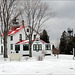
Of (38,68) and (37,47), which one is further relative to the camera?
(37,47)

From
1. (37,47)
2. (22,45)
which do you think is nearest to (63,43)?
(37,47)

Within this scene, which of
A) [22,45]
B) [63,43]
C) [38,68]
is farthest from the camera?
[63,43]

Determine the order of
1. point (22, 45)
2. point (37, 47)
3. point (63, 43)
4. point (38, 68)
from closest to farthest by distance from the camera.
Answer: point (38, 68) < point (22, 45) < point (37, 47) < point (63, 43)

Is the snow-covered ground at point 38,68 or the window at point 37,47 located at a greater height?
the window at point 37,47

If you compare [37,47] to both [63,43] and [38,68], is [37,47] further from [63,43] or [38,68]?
[38,68]

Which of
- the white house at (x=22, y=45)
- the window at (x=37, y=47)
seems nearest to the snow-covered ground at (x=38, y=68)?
the white house at (x=22, y=45)

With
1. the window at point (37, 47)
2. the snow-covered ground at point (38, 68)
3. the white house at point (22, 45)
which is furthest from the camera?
the window at point (37, 47)

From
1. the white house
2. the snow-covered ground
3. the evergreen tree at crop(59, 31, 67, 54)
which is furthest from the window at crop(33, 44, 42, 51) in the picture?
the snow-covered ground

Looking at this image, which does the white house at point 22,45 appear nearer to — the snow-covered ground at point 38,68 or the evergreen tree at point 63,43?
the evergreen tree at point 63,43

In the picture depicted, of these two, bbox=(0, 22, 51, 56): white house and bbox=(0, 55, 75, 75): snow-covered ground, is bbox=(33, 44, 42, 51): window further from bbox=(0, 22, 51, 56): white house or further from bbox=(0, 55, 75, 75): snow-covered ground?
bbox=(0, 55, 75, 75): snow-covered ground

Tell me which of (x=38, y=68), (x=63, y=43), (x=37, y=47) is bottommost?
(x=38, y=68)

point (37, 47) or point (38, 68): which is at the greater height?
point (37, 47)

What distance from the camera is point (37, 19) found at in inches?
1177

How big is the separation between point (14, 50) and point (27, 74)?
31415 millimetres
